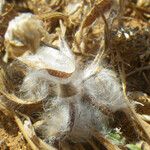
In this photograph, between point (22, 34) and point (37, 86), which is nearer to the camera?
point (22, 34)

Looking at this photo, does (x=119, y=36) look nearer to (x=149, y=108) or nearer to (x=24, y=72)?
(x=149, y=108)

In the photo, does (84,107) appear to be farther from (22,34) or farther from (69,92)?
(22,34)

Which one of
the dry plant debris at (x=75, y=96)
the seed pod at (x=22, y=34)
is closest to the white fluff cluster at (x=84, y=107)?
the dry plant debris at (x=75, y=96)

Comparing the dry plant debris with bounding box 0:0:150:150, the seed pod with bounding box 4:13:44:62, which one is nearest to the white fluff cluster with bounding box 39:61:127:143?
the dry plant debris with bounding box 0:0:150:150

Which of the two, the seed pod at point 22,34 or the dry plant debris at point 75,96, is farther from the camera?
the dry plant debris at point 75,96

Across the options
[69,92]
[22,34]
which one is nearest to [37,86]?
[69,92]

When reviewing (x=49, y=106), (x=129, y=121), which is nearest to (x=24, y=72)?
(x=49, y=106)

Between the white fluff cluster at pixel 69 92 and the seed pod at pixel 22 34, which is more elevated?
the seed pod at pixel 22 34

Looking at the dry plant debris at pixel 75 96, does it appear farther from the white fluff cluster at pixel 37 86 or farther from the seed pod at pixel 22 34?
the seed pod at pixel 22 34

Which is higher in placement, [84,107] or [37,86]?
[37,86]

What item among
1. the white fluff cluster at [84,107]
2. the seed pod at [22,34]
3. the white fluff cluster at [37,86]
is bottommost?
the white fluff cluster at [84,107]

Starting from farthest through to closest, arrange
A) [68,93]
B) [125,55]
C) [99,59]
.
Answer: [125,55] → [99,59] → [68,93]
